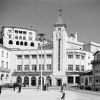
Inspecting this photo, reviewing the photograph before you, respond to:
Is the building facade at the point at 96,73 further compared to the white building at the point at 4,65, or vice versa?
the white building at the point at 4,65

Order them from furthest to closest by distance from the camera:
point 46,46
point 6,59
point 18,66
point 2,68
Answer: point 46,46 → point 18,66 → point 6,59 → point 2,68

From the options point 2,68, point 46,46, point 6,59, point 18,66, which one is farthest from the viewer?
point 46,46

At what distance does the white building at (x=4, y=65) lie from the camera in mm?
70812

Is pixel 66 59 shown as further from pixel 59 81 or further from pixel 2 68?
pixel 2 68

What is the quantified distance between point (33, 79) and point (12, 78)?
7753mm

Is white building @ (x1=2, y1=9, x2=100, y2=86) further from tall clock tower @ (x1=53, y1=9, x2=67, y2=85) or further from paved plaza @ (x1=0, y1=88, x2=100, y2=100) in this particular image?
paved plaza @ (x1=0, y1=88, x2=100, y2=100)

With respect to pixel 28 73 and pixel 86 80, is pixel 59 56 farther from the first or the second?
pixel 86 80

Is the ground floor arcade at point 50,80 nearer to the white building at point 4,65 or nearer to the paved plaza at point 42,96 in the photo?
the white building at point 4,65

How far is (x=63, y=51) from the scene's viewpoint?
254 feet

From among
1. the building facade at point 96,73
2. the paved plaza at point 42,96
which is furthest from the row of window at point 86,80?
the paved plaza at point 42,96

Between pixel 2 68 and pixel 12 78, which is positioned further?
pixel 12 78

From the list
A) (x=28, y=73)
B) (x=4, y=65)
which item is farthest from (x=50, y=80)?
(x=4, y=65)

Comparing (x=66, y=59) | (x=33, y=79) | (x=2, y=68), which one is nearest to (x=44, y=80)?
(x=33, y=79)

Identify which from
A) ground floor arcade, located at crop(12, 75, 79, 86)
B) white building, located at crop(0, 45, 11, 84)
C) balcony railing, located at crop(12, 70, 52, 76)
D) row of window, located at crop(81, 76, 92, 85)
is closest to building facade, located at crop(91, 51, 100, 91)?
row of window, located at crop(81, 76, 92, 85)
